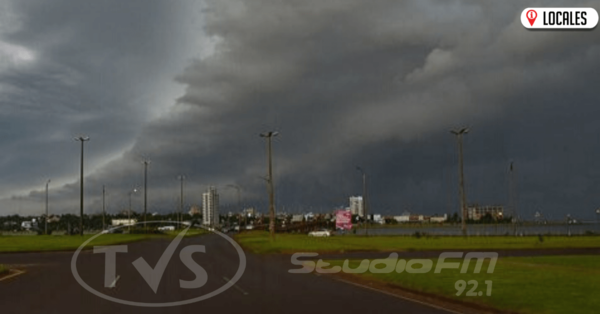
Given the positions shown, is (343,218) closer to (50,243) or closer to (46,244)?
(50,243)

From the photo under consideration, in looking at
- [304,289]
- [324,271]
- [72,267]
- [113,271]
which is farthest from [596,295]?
[72,267]

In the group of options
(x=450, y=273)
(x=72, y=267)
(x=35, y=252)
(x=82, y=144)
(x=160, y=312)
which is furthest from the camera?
(x=82, y=144)

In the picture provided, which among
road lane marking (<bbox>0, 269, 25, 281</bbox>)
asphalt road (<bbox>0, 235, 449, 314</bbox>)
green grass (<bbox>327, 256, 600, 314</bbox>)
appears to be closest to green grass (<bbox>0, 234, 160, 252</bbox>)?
road lane marking (<bbox>0, 269, 25, 281</bbox>)

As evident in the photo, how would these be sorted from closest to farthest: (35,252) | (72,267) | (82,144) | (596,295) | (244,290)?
(596,295) → (244,290) → (72,267) → (35,252) → (82,144)

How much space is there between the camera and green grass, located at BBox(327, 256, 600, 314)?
60.0 ft

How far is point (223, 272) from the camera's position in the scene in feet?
108

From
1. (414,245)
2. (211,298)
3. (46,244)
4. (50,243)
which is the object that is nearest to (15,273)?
(211,298)

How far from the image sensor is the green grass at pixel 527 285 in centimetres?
1830

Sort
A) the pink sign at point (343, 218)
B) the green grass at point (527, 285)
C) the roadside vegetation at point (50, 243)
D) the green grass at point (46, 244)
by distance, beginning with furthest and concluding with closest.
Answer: the pink sign at point (343, 218), the roadside vegetation at point (50, 243), the green grass at point (46, 244), the green grass at point (527, 285)

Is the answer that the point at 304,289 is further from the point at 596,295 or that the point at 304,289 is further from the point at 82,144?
the point at 82,144

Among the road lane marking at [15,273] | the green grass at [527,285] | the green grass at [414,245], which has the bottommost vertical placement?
the green grass at [414,245]

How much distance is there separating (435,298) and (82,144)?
79.4 m

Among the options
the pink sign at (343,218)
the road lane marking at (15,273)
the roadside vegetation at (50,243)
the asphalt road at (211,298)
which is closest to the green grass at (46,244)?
the roadside vegetation at (50,243)

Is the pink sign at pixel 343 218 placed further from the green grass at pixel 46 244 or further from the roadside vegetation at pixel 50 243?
the green grass at pixel 46 244
